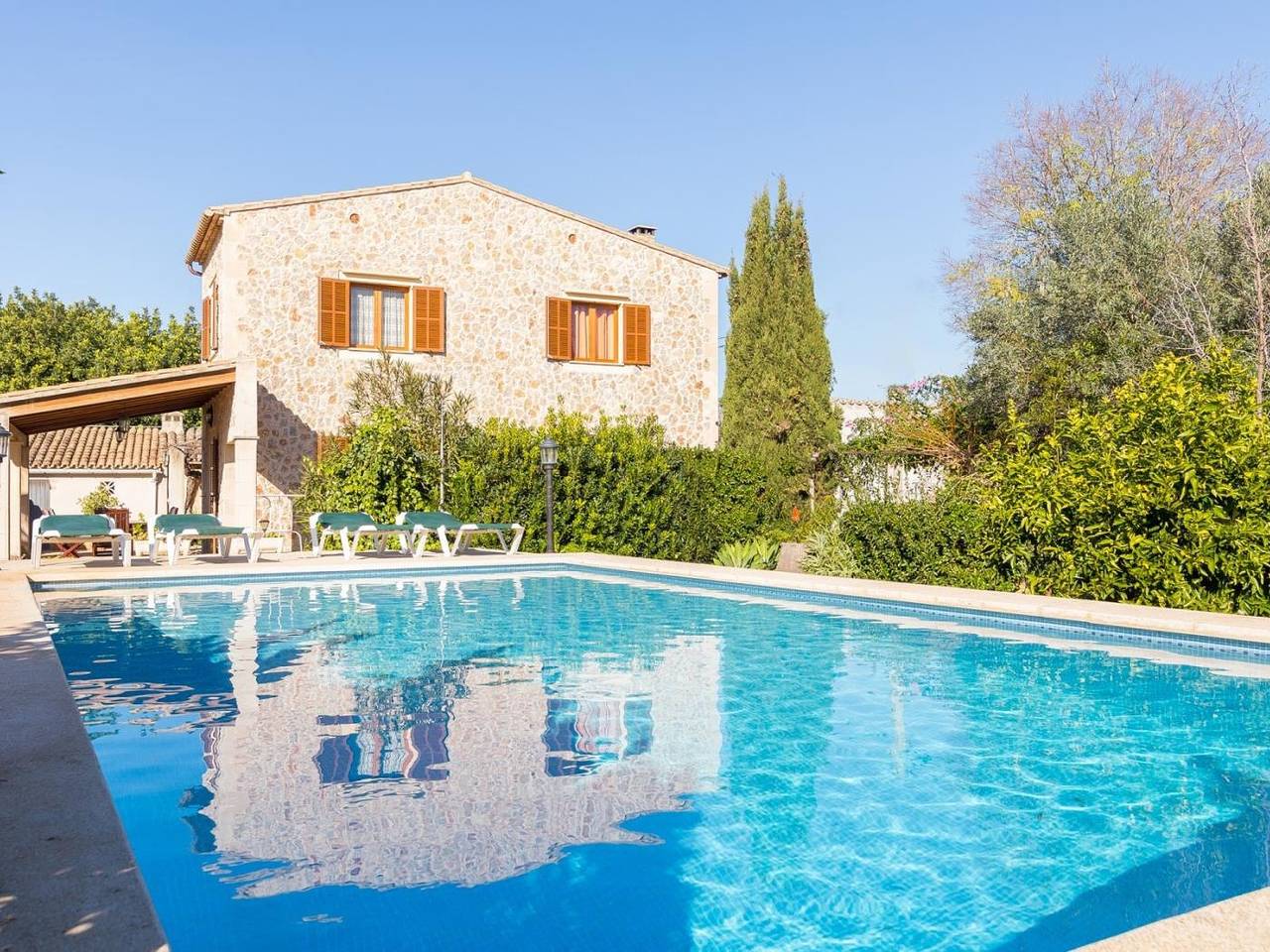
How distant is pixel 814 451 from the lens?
22172mm

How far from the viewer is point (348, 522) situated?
15125mm

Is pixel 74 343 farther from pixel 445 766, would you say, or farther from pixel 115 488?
pixel 445 766

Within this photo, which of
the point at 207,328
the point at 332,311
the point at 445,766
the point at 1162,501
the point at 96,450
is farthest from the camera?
the point at 96,450

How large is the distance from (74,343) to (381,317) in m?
23.3

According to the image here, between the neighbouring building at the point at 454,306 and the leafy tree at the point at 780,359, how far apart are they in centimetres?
156

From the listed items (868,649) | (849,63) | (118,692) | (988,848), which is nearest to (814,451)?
(849,63)

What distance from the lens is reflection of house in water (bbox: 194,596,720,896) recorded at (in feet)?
→ 13.3

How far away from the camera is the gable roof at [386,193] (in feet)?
56.7

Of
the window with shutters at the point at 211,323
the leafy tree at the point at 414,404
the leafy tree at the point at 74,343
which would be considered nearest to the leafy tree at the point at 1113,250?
the leafy tree at the point at 414,404

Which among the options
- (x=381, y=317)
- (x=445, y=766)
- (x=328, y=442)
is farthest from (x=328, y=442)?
(x=445, y=766)

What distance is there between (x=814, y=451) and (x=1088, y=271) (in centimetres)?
817

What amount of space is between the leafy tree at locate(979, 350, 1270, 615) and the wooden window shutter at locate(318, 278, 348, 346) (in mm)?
11575

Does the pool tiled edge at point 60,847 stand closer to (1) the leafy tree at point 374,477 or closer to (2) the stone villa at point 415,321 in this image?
(2) the stone villa at point 415,321

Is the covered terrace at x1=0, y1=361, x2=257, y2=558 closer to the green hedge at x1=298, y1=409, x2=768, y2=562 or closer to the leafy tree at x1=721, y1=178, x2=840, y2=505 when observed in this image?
the green hedge at x1=298, y1=409, x2=768, y2=562
